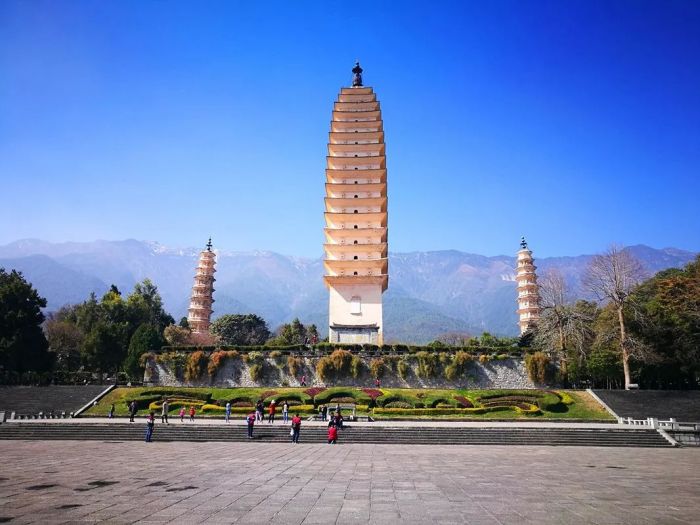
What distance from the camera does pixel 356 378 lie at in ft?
115

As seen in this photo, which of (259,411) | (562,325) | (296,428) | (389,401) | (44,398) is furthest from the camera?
(562,325)

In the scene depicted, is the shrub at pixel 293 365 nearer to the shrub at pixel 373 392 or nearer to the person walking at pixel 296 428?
the shrub at pixel 373 392

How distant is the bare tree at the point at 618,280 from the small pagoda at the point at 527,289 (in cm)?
2653

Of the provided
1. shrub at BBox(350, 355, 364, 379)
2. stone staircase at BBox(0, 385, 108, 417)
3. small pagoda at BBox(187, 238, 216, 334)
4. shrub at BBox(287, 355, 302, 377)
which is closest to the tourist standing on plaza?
shrub at BBox(287, 355, 302, 377)

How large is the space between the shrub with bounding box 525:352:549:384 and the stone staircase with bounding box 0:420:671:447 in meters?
12.5

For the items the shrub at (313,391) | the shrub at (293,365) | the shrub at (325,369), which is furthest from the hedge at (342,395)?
the shrub at (293,365)

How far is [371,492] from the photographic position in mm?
9492

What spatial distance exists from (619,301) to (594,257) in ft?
12.1

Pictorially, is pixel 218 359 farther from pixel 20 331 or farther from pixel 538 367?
pixel 538 367

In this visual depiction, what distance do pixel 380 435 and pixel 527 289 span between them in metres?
47.2

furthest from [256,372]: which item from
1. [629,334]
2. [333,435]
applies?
[629,334]

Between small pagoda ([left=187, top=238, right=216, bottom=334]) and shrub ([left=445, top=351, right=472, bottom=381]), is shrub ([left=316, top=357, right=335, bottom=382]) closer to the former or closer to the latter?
shrub ([left=445, top=351, right=472, bottom=381])

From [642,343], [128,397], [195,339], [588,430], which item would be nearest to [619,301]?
[642,343]

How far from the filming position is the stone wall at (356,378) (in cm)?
3503
